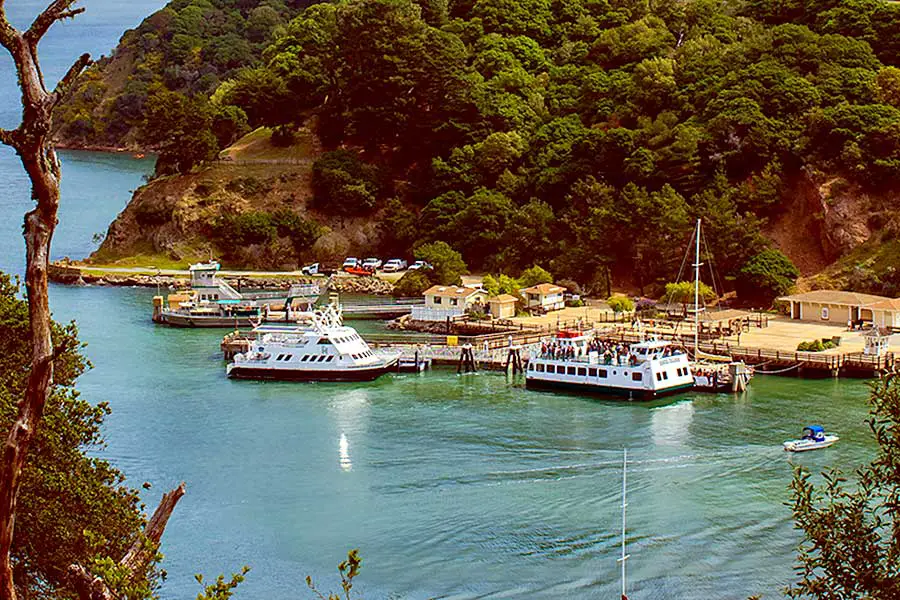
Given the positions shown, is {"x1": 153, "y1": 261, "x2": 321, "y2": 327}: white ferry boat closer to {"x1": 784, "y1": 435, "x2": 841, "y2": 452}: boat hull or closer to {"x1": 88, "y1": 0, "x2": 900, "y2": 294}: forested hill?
{"x1": 88, "y1": 0, "x2": 900, "y2": 294}: forested hill

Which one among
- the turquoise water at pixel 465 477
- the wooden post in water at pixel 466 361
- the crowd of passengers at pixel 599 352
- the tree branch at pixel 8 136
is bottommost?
the turquoise water at pixel 465 477

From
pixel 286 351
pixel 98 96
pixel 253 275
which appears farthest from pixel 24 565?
pixel 98 96

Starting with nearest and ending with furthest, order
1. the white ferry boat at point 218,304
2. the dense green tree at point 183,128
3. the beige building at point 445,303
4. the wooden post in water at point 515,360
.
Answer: the wooden post in water at point 515,360, the beige building at point 445,303, the white ferry boat at point 218,304, the dense green tree at point 183,128

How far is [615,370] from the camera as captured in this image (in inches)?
2064

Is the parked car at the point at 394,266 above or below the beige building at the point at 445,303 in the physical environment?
above

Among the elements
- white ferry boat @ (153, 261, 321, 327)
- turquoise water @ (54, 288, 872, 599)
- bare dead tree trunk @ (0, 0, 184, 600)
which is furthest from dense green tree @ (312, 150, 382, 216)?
bare dead tree trunk @ (0, 0, 184, 600)

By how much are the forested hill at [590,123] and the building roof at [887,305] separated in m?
3.43

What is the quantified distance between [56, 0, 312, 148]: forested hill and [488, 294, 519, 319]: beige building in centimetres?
9638

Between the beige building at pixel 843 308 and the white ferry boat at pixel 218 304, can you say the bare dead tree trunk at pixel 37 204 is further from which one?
the white ferry boat at pixel 218 304

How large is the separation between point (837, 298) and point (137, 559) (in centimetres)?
5385

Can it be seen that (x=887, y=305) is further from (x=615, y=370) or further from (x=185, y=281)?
(x=185, y=281)

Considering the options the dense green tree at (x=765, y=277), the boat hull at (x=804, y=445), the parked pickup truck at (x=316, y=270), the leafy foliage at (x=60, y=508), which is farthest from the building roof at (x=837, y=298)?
the leafy foliage at (x=60, y=508)

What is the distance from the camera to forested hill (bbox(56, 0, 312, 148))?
160m

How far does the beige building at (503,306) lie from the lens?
218 ft
